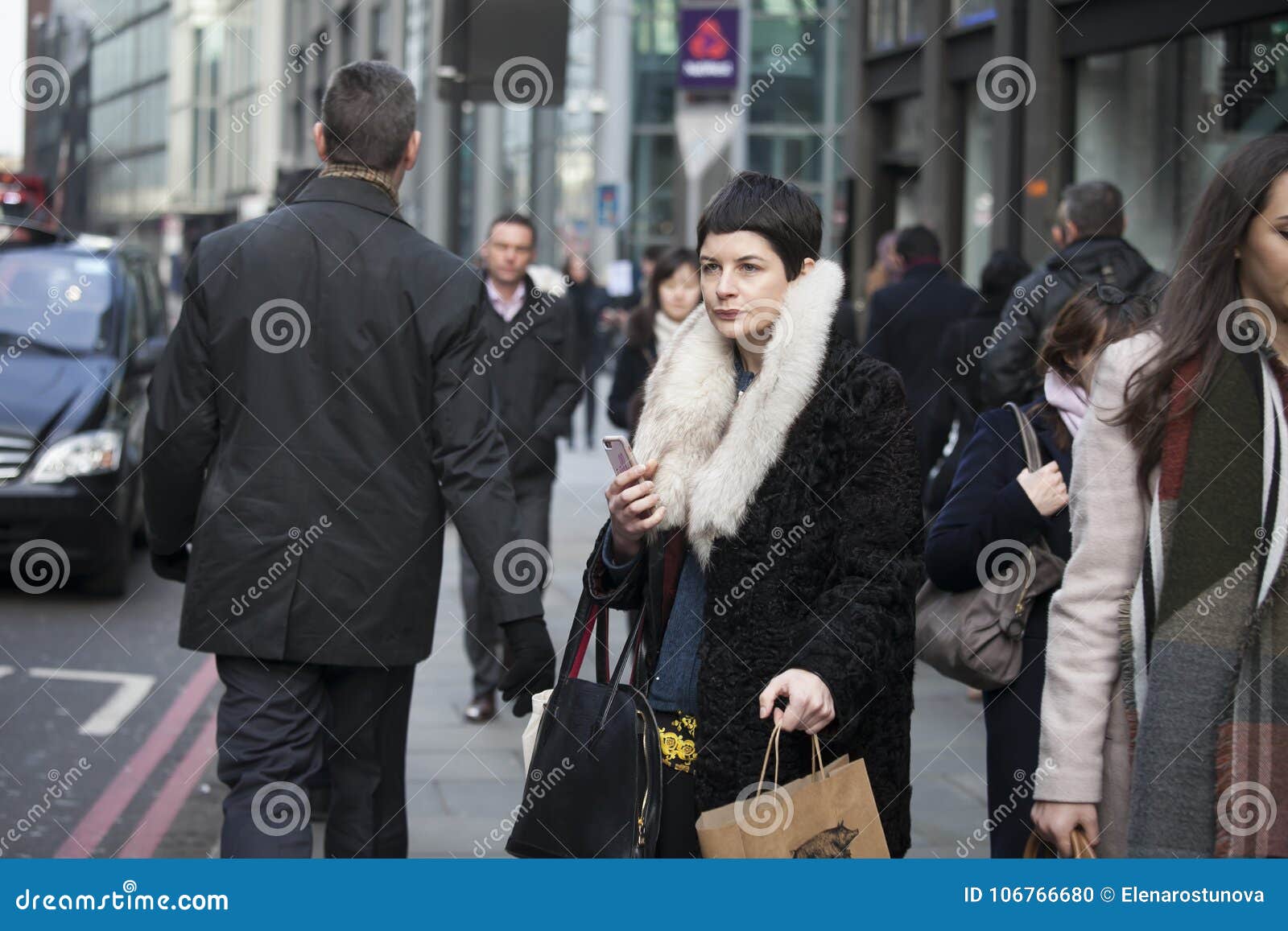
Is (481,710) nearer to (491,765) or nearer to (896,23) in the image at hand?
(491,765)

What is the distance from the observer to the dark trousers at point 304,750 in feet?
11.9

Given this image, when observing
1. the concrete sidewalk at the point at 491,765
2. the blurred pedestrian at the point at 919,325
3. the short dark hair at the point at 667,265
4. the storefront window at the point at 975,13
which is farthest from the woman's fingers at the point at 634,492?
the storefront window at the point at 975,13

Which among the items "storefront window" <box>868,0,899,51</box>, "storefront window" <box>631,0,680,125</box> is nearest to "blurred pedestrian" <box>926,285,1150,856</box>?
"storefront window" <box>868,0,899,51</box>

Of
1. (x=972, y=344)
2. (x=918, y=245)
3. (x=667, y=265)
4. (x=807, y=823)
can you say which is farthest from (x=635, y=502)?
(x=918, y=245)

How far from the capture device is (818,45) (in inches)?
1487

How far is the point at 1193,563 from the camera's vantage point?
248 cm

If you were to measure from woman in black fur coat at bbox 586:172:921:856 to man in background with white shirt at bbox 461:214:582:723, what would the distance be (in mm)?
3834

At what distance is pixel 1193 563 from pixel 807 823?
71 centimetres

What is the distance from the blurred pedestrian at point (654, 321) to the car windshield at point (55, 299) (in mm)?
3157

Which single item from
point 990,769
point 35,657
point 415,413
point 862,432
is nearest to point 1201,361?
point 862,432

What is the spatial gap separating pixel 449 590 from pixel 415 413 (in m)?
6.37

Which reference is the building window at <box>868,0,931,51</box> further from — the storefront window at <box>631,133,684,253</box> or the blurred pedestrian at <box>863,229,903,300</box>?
the storefront window at <box>631,133,684,253</box>

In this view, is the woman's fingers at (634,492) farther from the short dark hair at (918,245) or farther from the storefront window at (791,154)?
the storefront window at (791,154)

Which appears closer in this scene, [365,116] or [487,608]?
[365,116]
